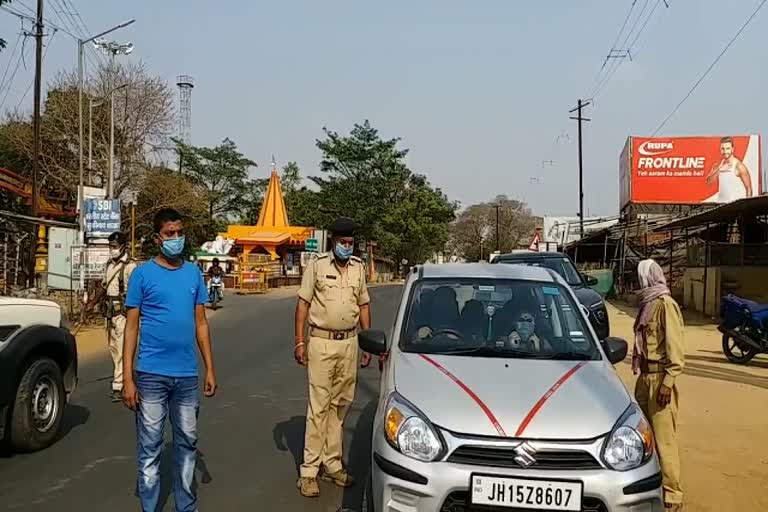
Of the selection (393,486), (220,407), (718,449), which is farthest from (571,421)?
(220,407)

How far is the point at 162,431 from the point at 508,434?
6.55 ft

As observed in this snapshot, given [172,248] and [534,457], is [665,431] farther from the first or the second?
[172,248]

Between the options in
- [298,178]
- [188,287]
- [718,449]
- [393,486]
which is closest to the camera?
[393,486]

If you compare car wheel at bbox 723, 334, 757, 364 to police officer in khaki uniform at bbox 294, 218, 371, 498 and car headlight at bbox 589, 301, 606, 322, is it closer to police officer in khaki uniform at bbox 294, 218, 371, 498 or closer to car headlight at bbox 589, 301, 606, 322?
car headlight at bbox 589, 301, 606, 322

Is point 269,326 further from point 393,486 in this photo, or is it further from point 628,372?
point 393,486

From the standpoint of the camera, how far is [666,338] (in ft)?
15.8

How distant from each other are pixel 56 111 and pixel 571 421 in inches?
1587

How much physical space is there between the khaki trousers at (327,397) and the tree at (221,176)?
168 feet

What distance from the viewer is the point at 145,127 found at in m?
40.8

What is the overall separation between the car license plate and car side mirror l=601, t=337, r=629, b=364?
1.41 meters

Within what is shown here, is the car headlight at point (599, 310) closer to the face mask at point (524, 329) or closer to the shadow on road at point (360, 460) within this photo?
the shadow on road at point (360, 460)

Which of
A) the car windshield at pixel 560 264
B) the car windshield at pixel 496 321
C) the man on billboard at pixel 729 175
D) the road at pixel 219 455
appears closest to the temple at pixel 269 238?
the man on billboard at pixel 729 175

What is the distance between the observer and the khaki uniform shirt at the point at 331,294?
521cm

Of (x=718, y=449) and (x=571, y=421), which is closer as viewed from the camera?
(x=571, y=421)
